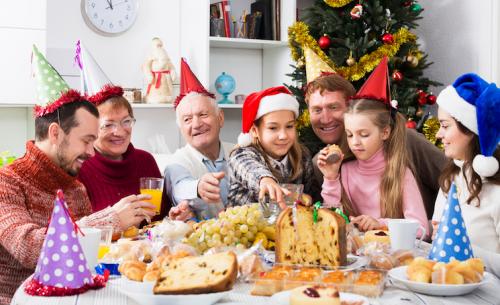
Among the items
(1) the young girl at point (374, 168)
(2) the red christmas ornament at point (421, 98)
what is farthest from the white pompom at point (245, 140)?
(2) the red christmas ornament at point (421, 98)

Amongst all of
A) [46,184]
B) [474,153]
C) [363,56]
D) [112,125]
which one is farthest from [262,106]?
[363,56]

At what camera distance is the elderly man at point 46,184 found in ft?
6.31

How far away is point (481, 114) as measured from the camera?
7.61 feet

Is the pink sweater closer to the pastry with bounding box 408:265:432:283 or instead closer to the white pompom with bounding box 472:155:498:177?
the white pompom with bounding box 472:155:498:177

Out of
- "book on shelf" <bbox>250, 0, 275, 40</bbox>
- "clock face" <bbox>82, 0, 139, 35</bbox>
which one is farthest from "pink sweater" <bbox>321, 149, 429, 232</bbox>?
"clock face" <bbox>82, 0, 139, 35</bbox>

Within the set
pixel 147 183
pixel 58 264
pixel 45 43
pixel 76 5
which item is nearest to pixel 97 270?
pixel 58 264

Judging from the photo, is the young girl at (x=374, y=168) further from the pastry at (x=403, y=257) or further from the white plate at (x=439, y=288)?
the white plate at (x=439, y=288)

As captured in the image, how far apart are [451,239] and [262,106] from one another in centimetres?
135

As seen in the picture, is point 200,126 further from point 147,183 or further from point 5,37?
point 5,37

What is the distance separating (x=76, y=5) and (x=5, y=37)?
67 cm

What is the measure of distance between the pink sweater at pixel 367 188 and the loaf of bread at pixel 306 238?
0.96 metres

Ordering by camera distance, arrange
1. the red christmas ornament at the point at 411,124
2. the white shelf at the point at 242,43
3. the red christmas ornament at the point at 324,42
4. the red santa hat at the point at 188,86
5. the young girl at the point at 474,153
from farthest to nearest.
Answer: the white shelf at the point at 242,43
the red christmas ornament at the point at 324,42
the red christmas ornament at the point at 411,124
the red santa hat at the point at 188,86
the young girl at the point at 474,153

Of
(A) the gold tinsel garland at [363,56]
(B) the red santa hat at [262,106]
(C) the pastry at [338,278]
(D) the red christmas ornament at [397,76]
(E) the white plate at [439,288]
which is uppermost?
(A) the gold tinsel garland at [363,56]

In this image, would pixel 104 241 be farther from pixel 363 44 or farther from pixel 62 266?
pixel 363 44
